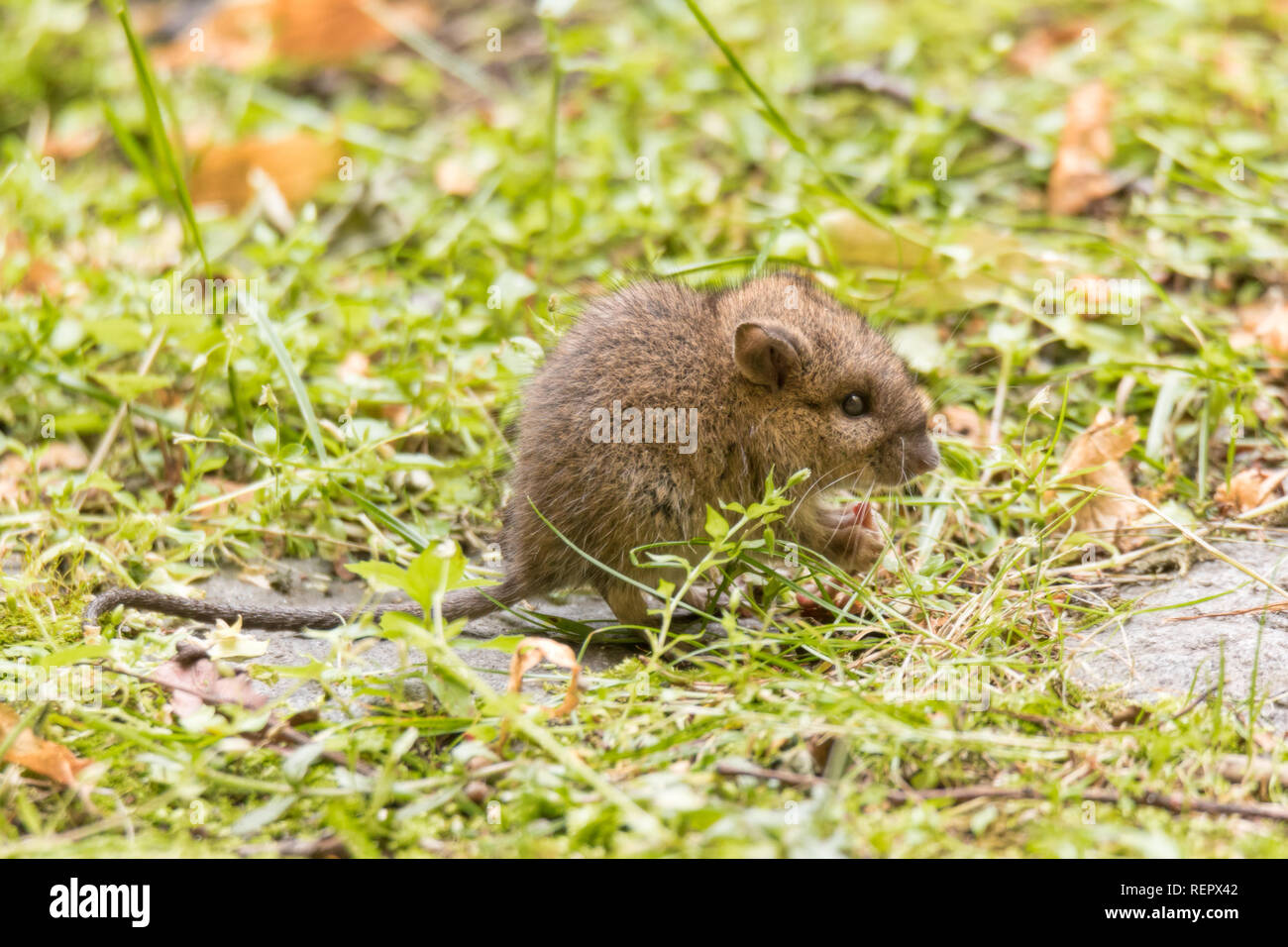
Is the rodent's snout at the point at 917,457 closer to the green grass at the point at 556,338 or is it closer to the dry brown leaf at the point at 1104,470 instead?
the green grass at the point at 556,338

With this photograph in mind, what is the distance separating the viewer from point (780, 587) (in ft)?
12.5

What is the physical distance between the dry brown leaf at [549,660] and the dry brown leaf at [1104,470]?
2047mm

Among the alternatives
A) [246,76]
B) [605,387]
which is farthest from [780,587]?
[246,76]

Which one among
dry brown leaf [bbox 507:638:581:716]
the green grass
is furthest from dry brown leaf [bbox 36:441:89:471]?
dry brown leaf [bbox 507:638:581:716]

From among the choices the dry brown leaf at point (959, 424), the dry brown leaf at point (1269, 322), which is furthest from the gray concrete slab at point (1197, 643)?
the dry brown leaf at point (1269, 322)

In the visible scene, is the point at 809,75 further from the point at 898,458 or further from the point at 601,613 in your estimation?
the point at 601,613

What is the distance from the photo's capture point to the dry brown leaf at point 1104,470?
13.9 feet

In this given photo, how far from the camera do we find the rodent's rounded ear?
3994 millimetres

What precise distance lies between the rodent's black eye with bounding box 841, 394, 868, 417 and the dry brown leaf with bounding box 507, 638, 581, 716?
5.37ft

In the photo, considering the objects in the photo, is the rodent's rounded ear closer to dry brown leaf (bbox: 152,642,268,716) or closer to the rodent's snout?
the rodent's snout

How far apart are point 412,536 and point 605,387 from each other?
892mm

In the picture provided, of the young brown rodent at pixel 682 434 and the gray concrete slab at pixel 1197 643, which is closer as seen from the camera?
the gray concrete slab at pixel 1197 643

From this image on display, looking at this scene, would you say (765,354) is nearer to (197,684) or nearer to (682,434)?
(682,434)

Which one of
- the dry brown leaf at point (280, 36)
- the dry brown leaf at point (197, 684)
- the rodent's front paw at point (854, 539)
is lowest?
the dry brown leaf at point (197, 684)
